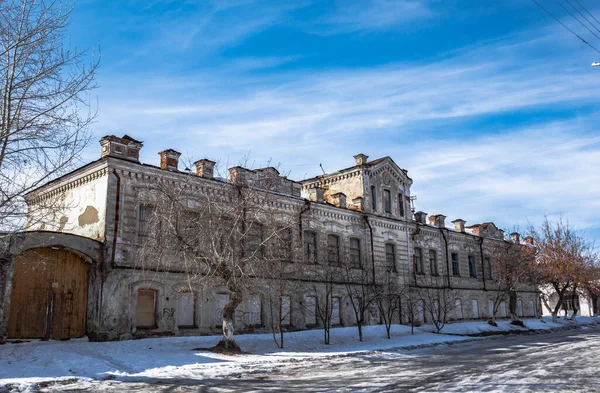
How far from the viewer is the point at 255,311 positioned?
2206 centimetres

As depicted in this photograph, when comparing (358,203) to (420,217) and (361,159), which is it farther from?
(420,217)

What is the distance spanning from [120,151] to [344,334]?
12117 mm

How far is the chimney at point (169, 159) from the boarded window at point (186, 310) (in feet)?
Answer: 16.3

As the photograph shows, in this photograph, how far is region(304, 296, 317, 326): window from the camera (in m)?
24.1

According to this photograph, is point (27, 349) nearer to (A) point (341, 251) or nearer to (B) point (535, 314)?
(A) point (341, 251)

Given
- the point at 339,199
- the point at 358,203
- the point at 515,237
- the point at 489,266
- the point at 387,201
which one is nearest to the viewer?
the point at 339,199

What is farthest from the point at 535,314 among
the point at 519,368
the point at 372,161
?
the point at 519,368

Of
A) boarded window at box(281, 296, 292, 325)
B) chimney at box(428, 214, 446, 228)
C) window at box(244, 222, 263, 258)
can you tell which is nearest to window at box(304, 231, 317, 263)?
boarded window at box(281, 296, 292, 325)

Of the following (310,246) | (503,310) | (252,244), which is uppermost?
(310,246)

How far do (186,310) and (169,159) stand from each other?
233 inches

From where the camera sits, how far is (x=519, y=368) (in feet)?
42.4

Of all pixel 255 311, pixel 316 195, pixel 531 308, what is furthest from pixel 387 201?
pixel 531 308

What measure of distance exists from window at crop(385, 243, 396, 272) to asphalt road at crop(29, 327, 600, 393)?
39.6 feet

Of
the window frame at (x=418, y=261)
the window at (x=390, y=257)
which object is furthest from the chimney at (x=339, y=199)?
the window frame at (x=418, y=261)
